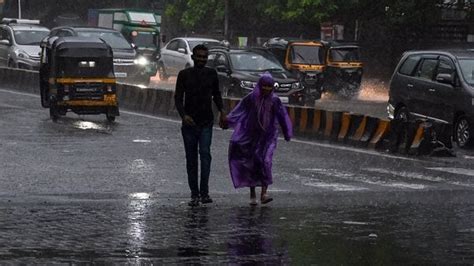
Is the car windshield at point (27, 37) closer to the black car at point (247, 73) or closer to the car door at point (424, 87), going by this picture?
the black car at point (247, 73)

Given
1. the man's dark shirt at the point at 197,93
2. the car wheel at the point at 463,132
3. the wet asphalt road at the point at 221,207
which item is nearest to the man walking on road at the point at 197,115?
the man's dark shirt at the point at 197,93

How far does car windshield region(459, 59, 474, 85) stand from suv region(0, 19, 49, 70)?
2042cm

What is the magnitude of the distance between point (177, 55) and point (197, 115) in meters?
28.4

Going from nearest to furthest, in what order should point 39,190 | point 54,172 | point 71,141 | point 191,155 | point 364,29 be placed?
point 191,155
point 39,190
point 54,172
point 71,141
point 364,29

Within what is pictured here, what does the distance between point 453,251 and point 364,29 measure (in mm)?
44546

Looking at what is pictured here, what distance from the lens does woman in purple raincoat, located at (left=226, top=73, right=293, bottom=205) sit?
1396 centimetres

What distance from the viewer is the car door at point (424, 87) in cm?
2331

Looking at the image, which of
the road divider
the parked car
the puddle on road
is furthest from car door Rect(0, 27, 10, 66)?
the puddle on road

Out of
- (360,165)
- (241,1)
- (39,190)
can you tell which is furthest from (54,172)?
(241,1)

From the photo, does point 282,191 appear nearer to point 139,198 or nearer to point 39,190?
point 139,198

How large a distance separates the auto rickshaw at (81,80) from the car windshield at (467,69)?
762cm

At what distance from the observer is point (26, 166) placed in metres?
Result: 17.8

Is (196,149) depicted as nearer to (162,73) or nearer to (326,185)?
(326,185)

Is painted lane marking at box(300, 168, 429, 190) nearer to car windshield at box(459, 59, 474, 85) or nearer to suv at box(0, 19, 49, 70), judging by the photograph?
car windshield at box(459, 59, 474, 85)
